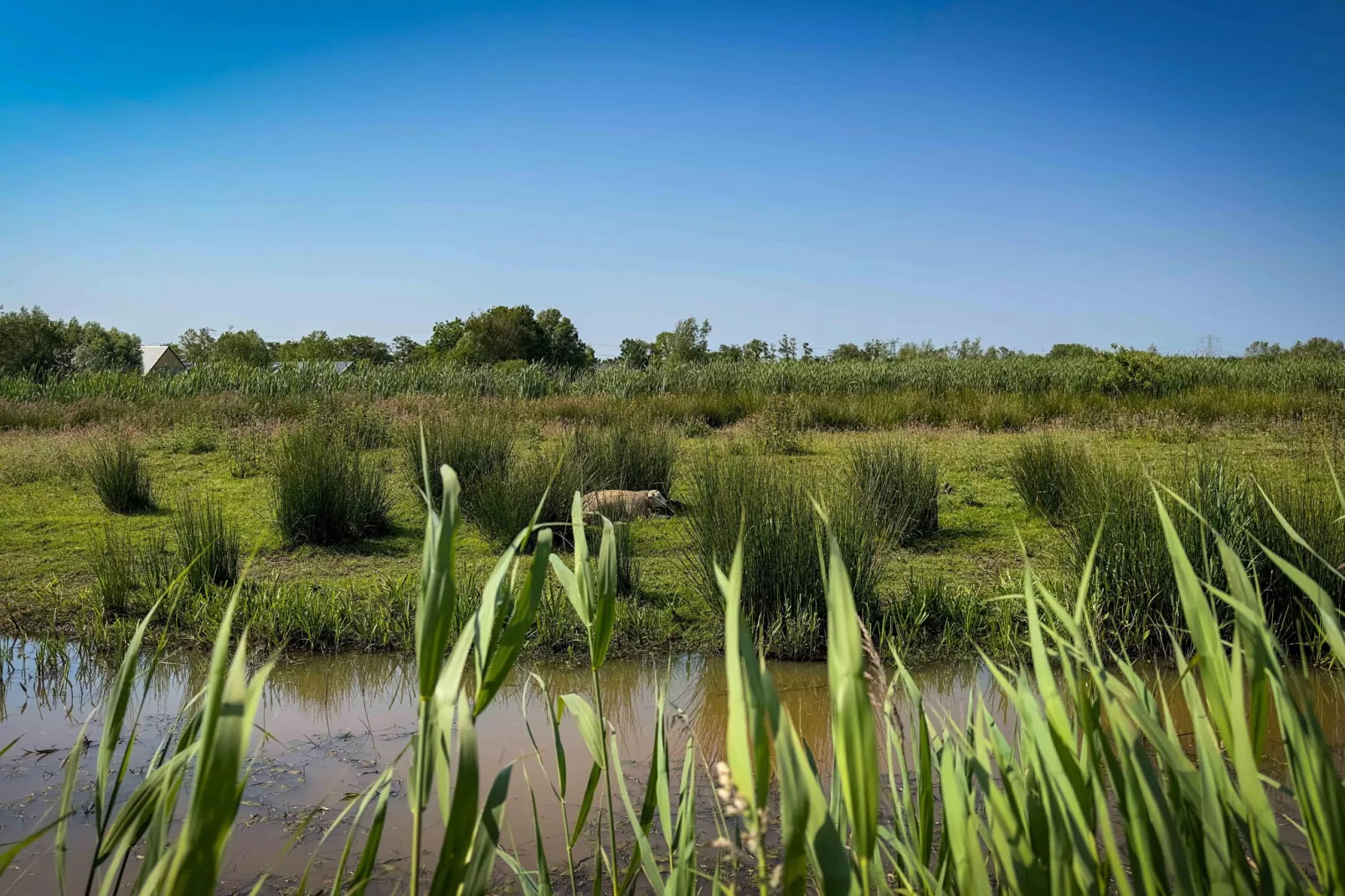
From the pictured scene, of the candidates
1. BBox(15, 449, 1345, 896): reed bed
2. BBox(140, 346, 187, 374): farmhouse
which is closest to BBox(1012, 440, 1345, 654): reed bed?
BBox(15, 449, 1345, 896): reed bed

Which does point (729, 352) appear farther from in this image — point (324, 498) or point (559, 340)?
point (324, 498)

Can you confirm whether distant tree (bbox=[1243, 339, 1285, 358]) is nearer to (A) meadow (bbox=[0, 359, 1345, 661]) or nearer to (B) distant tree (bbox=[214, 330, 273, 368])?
(A) meadow (bbox=[0, 359, 1345, 661])

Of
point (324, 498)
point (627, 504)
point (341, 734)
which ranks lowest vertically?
point (341, 734)

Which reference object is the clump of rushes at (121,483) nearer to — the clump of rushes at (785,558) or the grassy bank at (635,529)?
Result: the grassy bank at (635,529)

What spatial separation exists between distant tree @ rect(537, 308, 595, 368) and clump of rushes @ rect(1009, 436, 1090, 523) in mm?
53627

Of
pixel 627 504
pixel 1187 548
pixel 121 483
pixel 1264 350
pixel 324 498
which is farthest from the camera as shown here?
pixel 1264 350

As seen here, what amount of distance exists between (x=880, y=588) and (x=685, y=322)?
49.9m

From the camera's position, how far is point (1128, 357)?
17875 millimetres

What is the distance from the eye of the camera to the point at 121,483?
8.51 m

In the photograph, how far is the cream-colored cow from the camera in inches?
297

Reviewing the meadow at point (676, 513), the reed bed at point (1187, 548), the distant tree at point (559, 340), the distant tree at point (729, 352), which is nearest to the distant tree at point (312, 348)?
the distant tree at point (559, 340)

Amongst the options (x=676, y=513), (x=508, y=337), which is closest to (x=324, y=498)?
(x=676, y=513)

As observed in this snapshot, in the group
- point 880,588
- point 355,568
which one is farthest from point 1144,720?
point 355,568

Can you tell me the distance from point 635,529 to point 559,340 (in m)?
56.6
